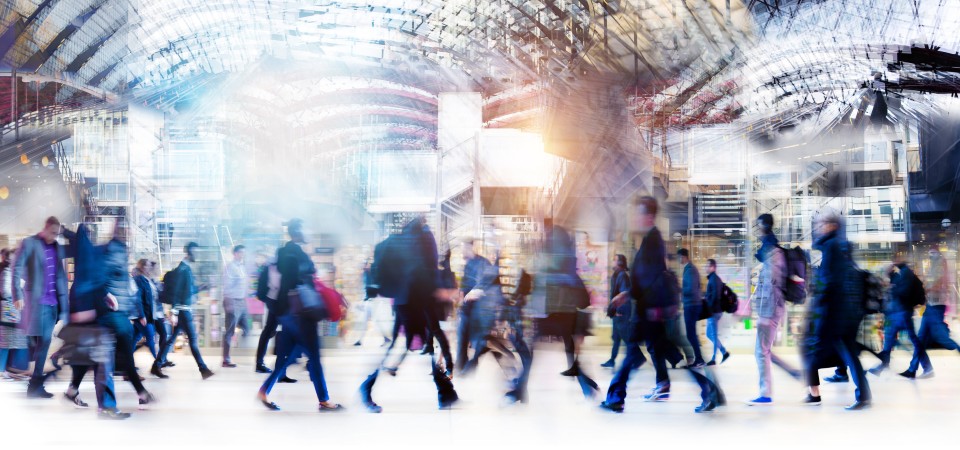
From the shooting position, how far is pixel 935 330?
960cm

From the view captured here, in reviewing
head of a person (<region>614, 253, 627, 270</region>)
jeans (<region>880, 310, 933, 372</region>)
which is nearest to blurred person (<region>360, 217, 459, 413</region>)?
head of a person (<region>614, 253, 627, 270</region>)

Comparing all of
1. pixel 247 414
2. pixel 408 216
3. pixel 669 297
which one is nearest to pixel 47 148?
pixel 408 216

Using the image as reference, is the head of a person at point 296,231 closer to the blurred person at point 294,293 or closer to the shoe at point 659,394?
the blurred person at point 294,293

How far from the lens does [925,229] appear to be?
2536 centimetres

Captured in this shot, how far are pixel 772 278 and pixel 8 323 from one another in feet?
21.7

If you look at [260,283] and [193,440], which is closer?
[193,440]

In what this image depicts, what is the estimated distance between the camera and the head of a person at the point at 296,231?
21.6ft

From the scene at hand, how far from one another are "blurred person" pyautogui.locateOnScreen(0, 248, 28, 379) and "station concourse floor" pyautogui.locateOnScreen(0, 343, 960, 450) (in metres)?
0.46

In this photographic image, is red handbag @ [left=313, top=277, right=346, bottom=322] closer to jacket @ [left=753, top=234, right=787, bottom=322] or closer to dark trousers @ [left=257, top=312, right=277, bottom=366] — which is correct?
dark trousers @ [left=257, top=312, right=277, bottom=366]

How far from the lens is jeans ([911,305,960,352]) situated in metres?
9.53

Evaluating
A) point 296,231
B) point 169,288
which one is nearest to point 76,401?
point 296,231

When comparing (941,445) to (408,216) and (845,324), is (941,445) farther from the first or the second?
(408,216)

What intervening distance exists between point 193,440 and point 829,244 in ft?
14.7

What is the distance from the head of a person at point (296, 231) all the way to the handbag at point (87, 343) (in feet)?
4.55
